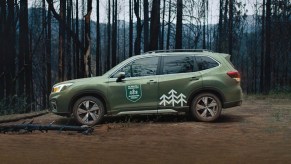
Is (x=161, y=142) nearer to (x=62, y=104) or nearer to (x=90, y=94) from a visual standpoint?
(x=90, y=94)

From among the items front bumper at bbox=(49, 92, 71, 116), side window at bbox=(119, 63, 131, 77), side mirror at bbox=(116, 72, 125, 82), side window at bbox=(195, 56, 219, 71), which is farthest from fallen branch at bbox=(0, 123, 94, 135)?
side window at bbox=(195, 56, 219, 71)

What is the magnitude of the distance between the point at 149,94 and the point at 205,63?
1.75 meters

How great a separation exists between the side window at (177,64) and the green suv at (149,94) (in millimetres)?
96

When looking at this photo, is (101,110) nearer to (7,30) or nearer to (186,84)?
(186,84)

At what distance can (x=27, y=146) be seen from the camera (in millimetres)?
8828

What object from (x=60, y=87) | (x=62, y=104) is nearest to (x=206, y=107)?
(x=62, y=104)

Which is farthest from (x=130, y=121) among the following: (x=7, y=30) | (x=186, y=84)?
(x=7, y=30)

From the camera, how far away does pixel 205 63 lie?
39.2 feet

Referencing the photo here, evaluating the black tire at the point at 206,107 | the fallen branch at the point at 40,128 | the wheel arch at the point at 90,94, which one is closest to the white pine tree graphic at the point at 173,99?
the black tire at the point at 206,107

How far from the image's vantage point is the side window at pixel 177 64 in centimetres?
1187

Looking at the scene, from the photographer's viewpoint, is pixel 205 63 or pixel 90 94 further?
pixel 205 63

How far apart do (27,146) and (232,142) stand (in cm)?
415

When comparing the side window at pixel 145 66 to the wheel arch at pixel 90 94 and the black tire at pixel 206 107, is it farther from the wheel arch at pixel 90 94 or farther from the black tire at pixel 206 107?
the black tire at pixel 206 107

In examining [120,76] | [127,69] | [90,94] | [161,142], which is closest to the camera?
[161,142]
